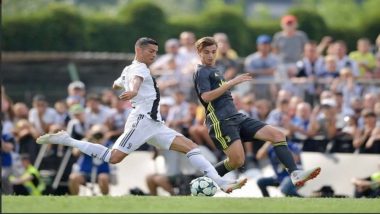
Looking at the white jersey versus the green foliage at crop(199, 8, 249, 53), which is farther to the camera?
the green foliage at crop(199, 8, 249, 53)

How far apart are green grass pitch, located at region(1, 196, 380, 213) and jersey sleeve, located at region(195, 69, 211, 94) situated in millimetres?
1828

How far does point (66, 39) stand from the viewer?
3600cm

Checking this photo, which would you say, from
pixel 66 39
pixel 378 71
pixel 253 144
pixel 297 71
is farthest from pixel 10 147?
pixel 66 39

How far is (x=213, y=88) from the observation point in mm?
16469

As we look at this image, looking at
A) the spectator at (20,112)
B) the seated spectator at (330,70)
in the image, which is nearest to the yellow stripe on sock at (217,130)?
the seated spectator at (330,70)

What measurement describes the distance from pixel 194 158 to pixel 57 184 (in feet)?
26.7

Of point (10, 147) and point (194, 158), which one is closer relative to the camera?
point (194, 158)

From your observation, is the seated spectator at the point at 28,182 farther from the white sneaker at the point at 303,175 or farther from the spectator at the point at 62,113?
the white sneaker at the point at 303,175

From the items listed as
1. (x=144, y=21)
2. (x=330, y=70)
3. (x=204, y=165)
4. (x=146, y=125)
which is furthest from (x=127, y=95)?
(x=144, y=21)

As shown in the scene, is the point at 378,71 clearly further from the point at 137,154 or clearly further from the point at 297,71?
the point at 137,154

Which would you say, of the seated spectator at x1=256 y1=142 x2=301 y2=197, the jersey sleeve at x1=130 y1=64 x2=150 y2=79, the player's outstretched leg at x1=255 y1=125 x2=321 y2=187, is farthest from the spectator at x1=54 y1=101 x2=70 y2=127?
the player's outstretched leg at x1=255 y1=125 x2=321 y2=187

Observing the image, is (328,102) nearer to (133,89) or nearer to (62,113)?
(62,113)

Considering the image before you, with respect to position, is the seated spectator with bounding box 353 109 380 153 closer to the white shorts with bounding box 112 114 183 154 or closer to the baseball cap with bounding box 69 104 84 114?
the baseball cap with bounding box 69 104 84 114

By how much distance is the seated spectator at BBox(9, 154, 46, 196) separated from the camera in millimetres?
23219
